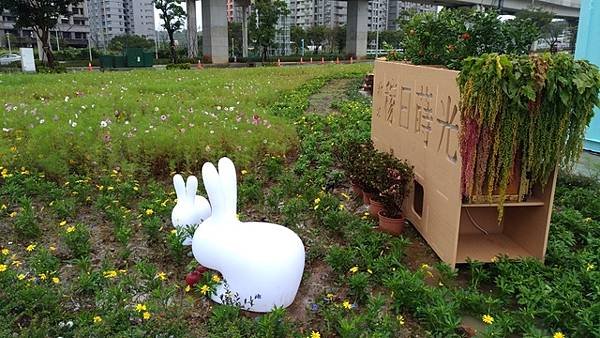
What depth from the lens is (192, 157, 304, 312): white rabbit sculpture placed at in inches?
113

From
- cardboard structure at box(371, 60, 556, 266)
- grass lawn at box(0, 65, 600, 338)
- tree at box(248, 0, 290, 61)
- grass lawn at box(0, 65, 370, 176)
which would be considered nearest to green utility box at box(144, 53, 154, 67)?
tree at box(248, 0, 290, 61)

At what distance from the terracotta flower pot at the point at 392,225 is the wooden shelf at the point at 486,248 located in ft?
1.63

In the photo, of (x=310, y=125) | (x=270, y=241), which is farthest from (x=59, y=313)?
(x=310, y=125)

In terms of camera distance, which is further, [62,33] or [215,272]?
[62,33]

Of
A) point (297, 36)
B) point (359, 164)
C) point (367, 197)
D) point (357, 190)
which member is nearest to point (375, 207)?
point (367, 197)

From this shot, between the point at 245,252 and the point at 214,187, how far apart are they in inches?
18.4

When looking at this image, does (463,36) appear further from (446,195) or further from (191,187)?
(191,187)

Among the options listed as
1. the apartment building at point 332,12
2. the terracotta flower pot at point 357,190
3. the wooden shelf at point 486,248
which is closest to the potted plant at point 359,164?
Result: the terracotta flower pot at point 357,190

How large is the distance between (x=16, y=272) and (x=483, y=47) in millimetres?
4102

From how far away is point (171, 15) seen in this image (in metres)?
35.5

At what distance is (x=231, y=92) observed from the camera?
1081 centimetres

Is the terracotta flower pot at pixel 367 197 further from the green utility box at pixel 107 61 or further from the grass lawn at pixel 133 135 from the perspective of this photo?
the green utility box at pixel 107 61

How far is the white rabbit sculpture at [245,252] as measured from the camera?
9.41ft

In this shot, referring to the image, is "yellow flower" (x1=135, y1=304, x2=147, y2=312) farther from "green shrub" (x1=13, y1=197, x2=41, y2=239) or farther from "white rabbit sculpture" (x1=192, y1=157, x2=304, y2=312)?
"green shrub" (x1=13, y1=197, x2=41, y2=239)
